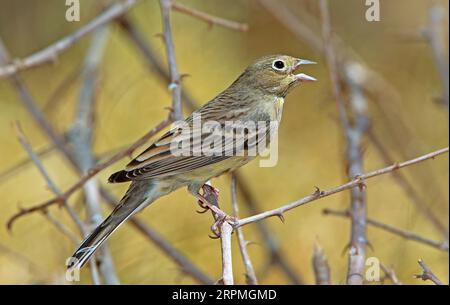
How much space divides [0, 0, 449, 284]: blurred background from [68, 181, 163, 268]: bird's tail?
125 centimetres

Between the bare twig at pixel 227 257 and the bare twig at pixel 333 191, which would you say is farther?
the bare twig at pixel 333 191

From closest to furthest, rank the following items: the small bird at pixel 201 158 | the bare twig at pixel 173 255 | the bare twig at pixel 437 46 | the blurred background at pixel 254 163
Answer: the small bird at pixel 201 158, the bare twig at pixel 173 255, the bare twig at pixel 437 46, the blurred background at pixel 254 163

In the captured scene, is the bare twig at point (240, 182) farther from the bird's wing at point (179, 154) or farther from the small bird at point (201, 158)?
the bird's wing at point (179, 154)

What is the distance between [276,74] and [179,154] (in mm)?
840

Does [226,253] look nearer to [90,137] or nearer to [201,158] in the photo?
[201,158]

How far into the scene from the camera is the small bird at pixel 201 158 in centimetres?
386

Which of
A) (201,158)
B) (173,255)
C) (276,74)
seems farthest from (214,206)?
(276,74)

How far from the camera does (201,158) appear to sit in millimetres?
4066

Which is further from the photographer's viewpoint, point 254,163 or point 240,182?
point 254,163

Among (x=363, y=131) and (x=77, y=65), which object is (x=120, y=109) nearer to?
(x=77, y=65)

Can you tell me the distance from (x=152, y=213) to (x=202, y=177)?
5.49 ft

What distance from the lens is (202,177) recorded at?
4.14 metres

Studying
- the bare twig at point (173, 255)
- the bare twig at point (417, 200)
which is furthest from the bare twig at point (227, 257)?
the bare twig at point (417, 200)
